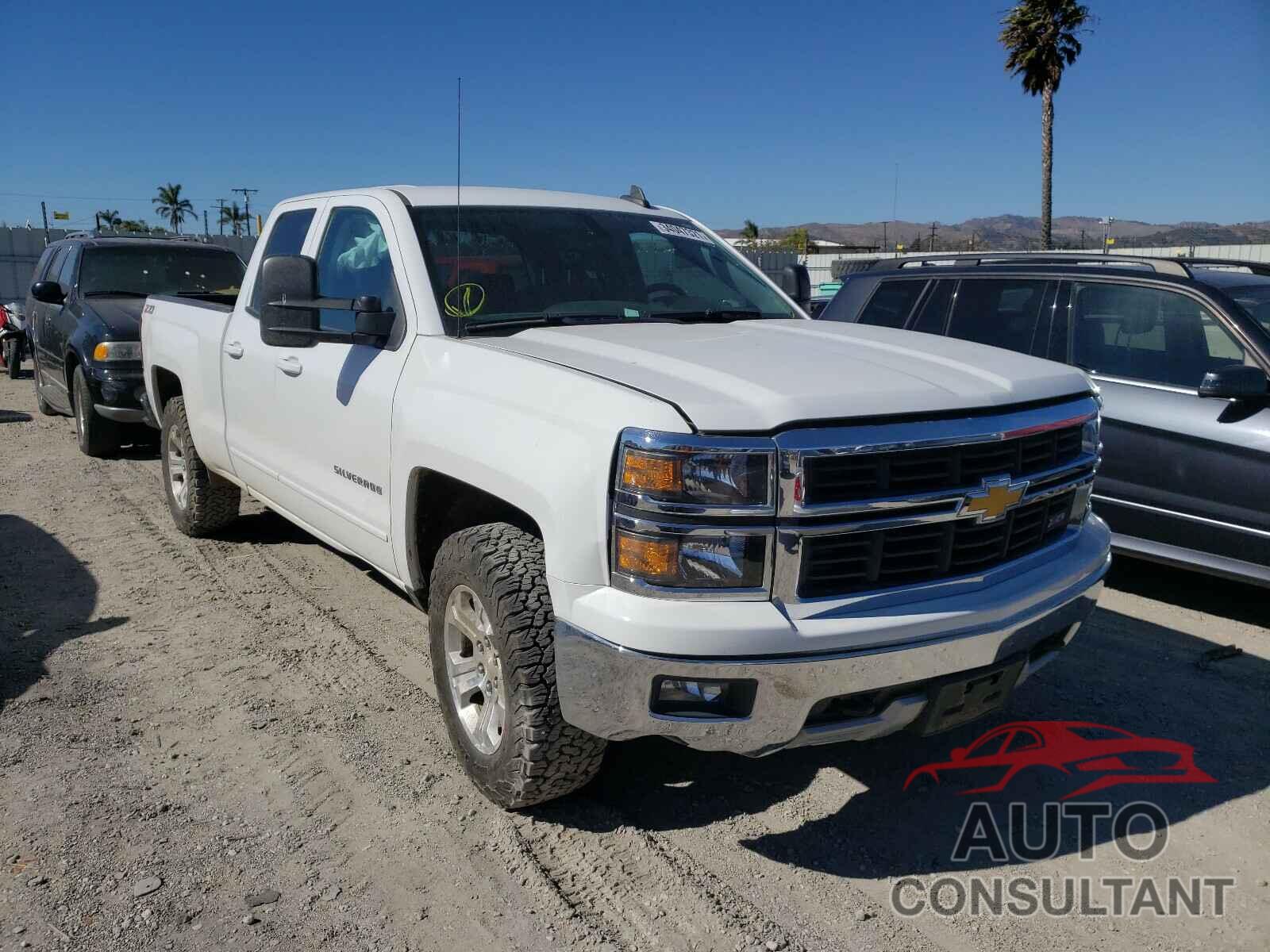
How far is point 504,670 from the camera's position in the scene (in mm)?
2922

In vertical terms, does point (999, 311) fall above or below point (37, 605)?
above

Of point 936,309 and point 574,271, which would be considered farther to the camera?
point 936,309

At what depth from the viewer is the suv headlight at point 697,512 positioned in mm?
2492

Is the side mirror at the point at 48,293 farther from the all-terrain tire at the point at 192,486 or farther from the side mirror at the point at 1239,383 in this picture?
the side mirror at the point at 1239,383

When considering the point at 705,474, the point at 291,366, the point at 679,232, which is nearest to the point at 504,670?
the point at 705,474

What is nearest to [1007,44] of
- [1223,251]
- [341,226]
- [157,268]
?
[1223,251]

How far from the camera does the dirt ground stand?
2.70 metres

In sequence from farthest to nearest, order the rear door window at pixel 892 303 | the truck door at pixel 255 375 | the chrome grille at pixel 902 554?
the rear door window at pixel 892 303
the truck door at pixel 255 375
the chrome grille at pixel 902 554

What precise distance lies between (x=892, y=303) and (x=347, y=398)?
4.14 meters

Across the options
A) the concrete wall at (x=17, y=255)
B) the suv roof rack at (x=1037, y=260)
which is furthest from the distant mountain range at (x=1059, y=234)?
the concrete wall at (x=17, y=255)

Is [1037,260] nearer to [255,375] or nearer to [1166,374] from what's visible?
[1166,374]

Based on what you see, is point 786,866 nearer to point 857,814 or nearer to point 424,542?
point 857,814

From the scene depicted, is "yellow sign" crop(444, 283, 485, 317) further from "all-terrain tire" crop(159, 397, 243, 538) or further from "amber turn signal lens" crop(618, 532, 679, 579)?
"all-terrain tire" crop(159, 397, 243, 538)

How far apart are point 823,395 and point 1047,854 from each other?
1.62 metres
